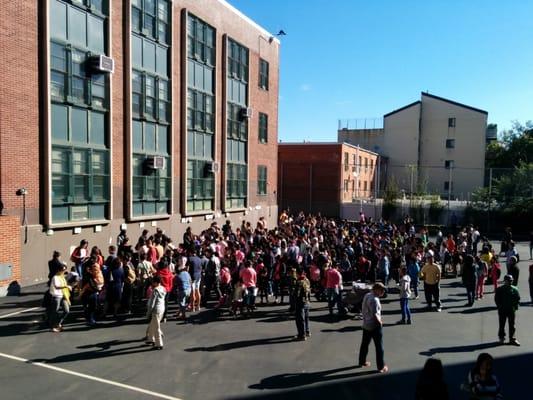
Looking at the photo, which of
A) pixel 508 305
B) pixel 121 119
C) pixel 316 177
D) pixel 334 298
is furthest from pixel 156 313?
pixel 316 177

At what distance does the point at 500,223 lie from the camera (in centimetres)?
3738

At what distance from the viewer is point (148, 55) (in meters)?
20.8

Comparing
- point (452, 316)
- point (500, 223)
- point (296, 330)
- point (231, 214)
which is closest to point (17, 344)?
point (296, 330)

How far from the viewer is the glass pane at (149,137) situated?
2095cm

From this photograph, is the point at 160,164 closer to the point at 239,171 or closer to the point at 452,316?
the point at 239,171

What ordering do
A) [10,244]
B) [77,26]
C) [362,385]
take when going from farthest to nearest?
[77,26], [10,244], [362,385]

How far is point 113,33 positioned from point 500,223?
32449 mm

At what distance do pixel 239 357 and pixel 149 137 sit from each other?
14092mm

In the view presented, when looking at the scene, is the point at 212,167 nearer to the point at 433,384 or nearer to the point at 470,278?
the point at 470,278

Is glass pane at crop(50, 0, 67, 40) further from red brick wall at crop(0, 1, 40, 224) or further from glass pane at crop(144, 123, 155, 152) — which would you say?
glass pane at crop(144, 123, 155, 152)

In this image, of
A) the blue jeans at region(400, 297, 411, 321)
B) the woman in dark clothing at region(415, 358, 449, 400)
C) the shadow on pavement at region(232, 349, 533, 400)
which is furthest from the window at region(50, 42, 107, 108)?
the woman in dark clothing at region(415, 358, 449, 400)

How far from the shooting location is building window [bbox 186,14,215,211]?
24.2 meters

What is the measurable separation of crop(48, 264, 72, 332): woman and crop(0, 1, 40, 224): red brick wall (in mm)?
4928

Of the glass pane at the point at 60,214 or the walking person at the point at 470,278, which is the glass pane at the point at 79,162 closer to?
the glass pane at the point at 60,214
